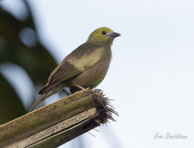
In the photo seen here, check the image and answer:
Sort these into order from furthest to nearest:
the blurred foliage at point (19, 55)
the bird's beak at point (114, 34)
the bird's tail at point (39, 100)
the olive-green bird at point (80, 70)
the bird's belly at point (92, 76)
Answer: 1. the bird's beak at point (114, 34)
2. the bird's belly at point (92, 76)
3. the olive-green bird at point (80, 70)
4. the bird's tail at point (39, 100)
5. the blurred foliage at point (19, 55)

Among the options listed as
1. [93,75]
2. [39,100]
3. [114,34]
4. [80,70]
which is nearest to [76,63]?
[80,70]

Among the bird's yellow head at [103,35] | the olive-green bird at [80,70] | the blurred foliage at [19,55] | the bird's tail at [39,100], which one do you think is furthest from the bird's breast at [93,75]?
the bird's yellow head at [103,35]

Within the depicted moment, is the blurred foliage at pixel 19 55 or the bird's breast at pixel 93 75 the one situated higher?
the blurred foliage at pixel 19 55

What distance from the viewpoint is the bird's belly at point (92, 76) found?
5.50 m

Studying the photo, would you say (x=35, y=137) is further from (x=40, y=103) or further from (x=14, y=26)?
(x=14, y=26)

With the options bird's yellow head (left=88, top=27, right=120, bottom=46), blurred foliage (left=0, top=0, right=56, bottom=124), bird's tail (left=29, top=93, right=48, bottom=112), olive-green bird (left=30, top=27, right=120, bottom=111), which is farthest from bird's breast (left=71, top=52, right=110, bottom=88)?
bird's yellow head (left=88, top=27, right=120, bottom=46)

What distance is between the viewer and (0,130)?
9.49ft

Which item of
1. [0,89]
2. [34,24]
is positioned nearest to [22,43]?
[34,24]

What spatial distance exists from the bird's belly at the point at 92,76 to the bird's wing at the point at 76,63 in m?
0.06

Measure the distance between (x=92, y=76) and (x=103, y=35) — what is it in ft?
5.51

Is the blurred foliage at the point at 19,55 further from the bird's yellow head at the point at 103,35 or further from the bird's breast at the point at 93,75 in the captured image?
the bird's yellow head at the point at 103,35

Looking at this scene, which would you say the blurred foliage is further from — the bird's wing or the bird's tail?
the bird's wing

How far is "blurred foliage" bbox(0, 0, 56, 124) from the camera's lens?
3939 millimetres

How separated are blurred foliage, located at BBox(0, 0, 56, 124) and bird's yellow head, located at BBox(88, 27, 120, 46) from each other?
6.55 feet
